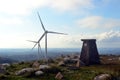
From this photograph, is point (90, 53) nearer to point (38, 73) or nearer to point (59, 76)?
point (38, 73)

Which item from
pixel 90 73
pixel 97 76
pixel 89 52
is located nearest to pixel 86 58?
pixel 89 52

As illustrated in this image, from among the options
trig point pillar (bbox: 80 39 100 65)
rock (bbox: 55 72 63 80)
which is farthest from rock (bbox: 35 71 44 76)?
trig point pillar (bbox: 80 39 100 65)

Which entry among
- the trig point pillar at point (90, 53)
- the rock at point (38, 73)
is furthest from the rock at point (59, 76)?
the trig point pillar at point (90, 53)

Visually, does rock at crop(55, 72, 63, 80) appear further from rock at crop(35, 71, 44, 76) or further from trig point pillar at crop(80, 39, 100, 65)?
trig point pillar at crop(80, 39, 100, 65)

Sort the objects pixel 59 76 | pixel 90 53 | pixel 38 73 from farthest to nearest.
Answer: pixel 90 53 → pixel 38 73 → pixel 59 76

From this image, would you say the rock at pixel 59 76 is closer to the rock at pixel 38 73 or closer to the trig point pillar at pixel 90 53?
the rock at pixel 38 73

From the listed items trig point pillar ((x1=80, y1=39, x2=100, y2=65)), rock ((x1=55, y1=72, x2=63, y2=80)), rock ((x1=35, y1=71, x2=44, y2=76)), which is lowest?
rock ((x1=55, y1=72, x2=63, y2=80))

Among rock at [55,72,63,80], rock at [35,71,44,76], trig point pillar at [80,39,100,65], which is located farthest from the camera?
trig point pillar at [80,39,100,65]

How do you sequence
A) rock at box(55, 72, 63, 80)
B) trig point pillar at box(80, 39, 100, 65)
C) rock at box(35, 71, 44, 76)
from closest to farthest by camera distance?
rock at box(55, 72, 63, 80)
rock at box(35, 71, 44, 76)
trig point pillar at box(80, 39, 100, 65)

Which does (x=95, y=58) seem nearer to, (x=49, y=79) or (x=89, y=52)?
(x=89, y=52)

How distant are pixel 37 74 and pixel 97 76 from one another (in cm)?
1170

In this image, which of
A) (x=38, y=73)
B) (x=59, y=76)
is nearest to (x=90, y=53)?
(x=38, y=73)

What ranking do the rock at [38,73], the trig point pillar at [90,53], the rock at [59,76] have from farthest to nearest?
the trig point pillar at [90,53] → the rock at [38,73] → the rock at [59,76]

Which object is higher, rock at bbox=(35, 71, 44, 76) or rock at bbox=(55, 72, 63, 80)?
rock at bbox=(35, 71, 44, 76)
